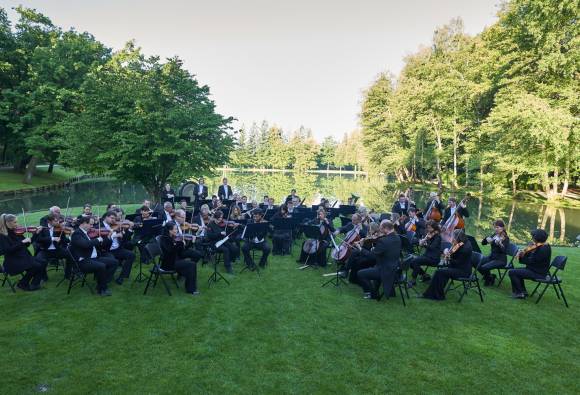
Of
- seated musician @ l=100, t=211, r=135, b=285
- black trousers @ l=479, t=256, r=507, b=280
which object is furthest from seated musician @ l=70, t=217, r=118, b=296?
black trousers @ l=479, t=256, r=507, b=280

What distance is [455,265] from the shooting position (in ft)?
25.5

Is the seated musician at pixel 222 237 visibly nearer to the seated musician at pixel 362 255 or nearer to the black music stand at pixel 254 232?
the black music stand at pixel 254 232

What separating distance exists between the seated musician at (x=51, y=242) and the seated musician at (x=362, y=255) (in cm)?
681

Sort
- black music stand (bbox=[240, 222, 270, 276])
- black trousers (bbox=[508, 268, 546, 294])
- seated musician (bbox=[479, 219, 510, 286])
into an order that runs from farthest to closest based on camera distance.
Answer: black music stand (bbox=[240, 222, 270, 276])
seated musician (bbox=[479, 219, 510, 286])
black trousers (bbox=[508, 268, 546, 294])

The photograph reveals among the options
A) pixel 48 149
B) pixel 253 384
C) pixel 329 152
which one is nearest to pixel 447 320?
pixel 253 384

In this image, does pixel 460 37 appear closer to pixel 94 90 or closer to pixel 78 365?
pixel 94 90

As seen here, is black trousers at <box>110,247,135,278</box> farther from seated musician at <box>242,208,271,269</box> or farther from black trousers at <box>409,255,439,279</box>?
black trousers at <box>409,255,439,279</box>

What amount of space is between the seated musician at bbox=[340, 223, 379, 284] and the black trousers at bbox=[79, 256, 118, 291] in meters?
5.71

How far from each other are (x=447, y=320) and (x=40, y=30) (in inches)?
1845

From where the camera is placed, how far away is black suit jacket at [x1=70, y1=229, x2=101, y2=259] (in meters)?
7.36

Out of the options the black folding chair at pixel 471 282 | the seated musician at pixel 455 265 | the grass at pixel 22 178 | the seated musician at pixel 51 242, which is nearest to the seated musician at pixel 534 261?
the black folding chair at pixel 471 282

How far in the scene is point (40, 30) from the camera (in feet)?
121

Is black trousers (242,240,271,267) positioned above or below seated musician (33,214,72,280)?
below

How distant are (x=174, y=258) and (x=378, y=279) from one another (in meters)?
4.62
